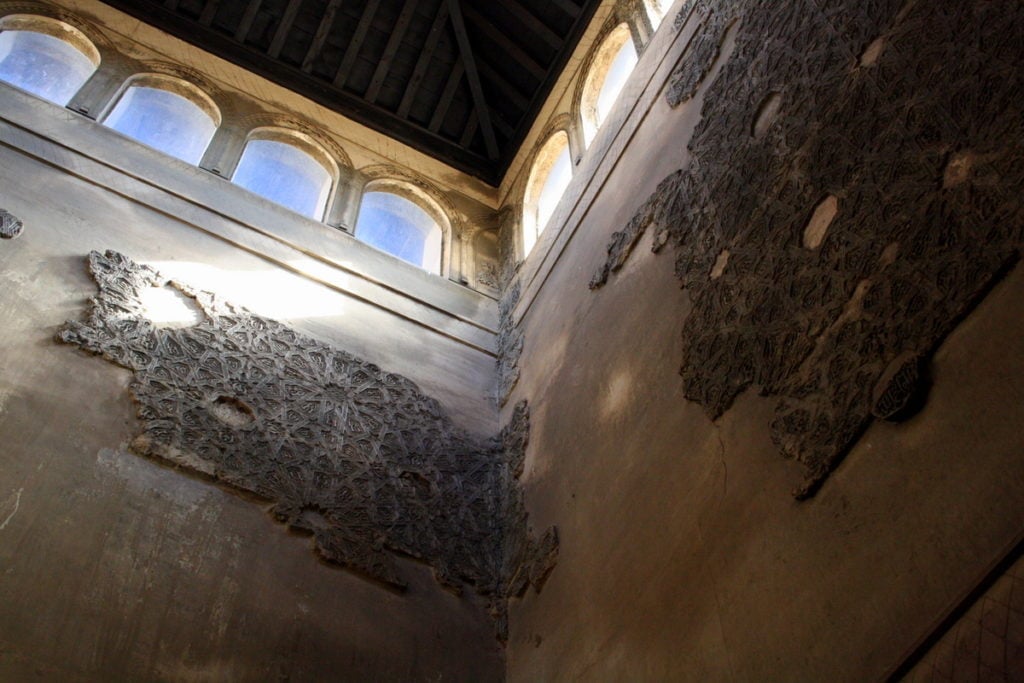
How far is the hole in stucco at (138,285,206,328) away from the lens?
5.23m

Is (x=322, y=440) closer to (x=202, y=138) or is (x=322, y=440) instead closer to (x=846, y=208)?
(x=846, y=208)

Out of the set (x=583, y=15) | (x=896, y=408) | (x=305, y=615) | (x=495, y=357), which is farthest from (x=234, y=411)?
(x=583, y=15)

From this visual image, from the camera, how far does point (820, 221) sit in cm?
377

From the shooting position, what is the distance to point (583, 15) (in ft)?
26.0

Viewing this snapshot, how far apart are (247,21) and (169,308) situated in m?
3.99

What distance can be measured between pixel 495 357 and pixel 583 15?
3.11 meters

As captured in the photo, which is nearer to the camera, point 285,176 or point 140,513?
point 140,513

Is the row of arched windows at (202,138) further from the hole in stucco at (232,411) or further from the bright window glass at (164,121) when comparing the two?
the hole in stucco at (232,411)

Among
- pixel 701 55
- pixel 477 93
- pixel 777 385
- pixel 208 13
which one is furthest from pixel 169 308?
pixel 477 93

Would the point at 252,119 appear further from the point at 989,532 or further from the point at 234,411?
the point at 989,532

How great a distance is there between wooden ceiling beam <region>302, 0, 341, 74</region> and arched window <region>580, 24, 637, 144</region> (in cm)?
251

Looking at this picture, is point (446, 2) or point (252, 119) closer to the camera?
point (252, 119)

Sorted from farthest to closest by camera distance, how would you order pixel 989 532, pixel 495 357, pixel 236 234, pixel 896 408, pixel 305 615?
pixel 495 357
pixel 236 234
pixel 305 615
pixel 896 408
pixel 989 532

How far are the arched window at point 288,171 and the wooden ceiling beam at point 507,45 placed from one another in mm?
1981
